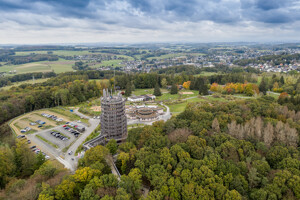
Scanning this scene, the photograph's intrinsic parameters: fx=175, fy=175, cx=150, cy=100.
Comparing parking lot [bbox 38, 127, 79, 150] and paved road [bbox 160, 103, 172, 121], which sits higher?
paved road [bbox 160, 103, 172, 121]

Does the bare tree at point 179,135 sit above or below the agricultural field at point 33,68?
below

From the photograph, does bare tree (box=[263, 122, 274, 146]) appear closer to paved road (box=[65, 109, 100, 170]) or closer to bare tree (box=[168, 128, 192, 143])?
bare tree (box=[168, 128, 192, 143])

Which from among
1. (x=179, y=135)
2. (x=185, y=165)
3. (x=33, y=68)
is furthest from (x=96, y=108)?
(x=33, y=68)

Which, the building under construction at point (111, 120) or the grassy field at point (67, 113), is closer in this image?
the building under construction at point (111, 120)

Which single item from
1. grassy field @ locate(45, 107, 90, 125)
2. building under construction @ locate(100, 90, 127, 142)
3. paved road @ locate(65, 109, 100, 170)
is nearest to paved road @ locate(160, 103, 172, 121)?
building under construction @ locate(100, 90, 127, 142)

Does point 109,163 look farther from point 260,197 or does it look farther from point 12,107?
point 12,107

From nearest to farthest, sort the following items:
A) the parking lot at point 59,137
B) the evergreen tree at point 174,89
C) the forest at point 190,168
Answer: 1. the forest at point 190,168
2. the parking lot at point 59,137
3. the evergreen tree at point 174,89

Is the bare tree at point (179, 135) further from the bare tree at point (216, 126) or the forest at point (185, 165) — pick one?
the bare tree at point (216, 126)

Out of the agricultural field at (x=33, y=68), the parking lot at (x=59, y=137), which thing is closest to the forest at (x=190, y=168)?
the parking lot at (x=59, y=137)

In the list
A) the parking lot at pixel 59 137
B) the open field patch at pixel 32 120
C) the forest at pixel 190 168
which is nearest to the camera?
the forest at pixel 190 168
